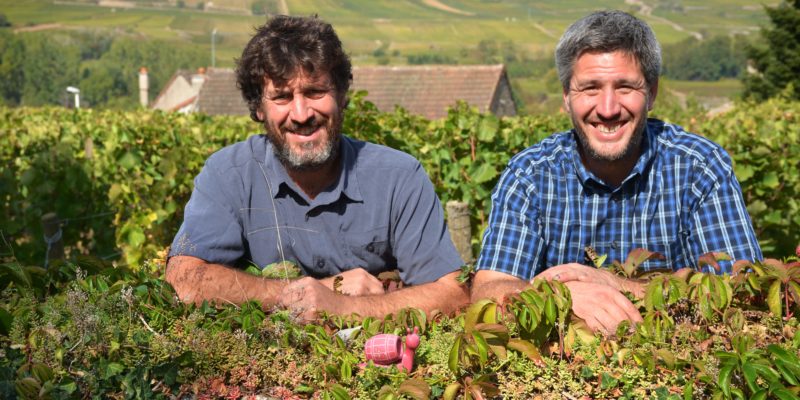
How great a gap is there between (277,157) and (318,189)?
0.68 feet

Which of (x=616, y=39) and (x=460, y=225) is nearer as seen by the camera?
(x=616, y=39)

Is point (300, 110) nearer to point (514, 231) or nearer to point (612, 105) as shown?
point (514, 231)

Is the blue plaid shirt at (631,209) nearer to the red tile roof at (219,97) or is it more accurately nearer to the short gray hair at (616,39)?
the short gray hair at (616,39)

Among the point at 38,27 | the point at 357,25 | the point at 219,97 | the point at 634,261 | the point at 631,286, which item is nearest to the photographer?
the point at 631,286

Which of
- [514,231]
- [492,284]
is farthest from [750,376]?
[514,231]

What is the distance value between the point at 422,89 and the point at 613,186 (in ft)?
126

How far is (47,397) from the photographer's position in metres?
1.87

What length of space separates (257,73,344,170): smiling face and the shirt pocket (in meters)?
0.32

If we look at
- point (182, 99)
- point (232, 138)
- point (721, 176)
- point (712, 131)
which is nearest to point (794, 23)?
point (712, 131)

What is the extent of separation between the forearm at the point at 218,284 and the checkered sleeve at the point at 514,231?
800mm

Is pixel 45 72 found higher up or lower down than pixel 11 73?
higher up

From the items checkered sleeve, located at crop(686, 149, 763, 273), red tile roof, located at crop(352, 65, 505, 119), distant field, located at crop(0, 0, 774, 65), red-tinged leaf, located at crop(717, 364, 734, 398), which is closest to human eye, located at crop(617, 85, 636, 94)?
checkered sleeve, located at crop(686, 149, 763, 273)

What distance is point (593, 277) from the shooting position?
2.63 m

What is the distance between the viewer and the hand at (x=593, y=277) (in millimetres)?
2535
